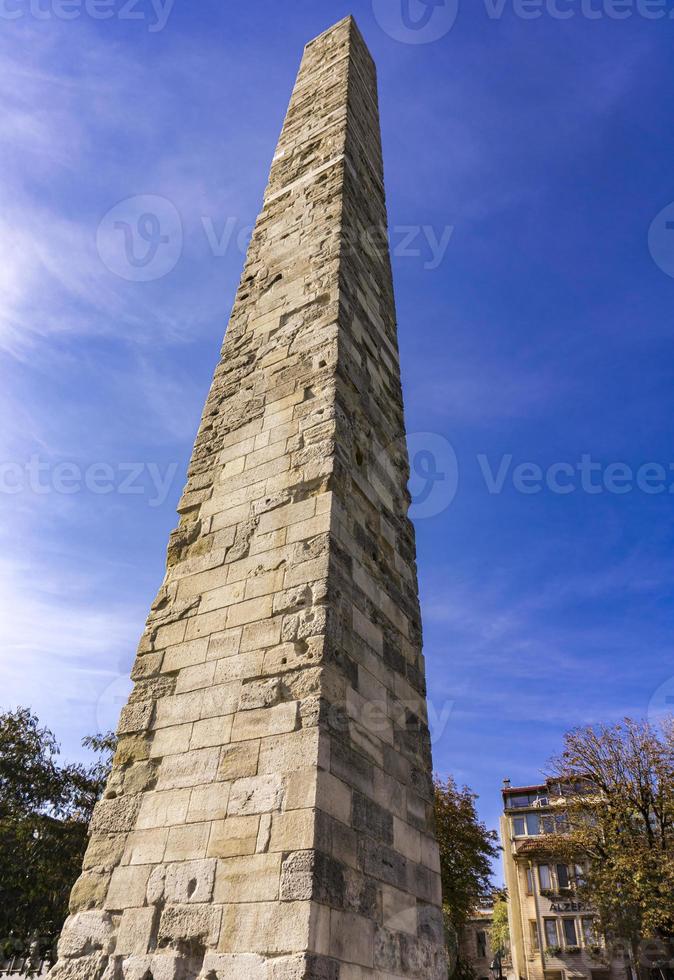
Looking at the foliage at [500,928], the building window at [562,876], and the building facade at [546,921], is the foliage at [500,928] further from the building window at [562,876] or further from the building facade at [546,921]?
A: the building window at [562,876]

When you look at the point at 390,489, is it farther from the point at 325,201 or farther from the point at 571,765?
the point at 571,765

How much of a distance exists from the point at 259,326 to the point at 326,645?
12.4ft

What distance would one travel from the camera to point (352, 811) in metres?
3.71

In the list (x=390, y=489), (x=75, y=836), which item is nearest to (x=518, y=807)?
(x=75, y=836)

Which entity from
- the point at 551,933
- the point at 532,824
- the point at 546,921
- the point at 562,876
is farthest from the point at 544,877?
the point at 532,824

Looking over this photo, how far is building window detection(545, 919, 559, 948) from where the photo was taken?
3353cm

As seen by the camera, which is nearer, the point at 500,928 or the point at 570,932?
the point at 570,932

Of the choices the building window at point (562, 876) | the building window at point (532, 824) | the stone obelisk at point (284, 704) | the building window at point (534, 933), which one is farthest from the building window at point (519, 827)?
the stone obelisk at point (284, 704)

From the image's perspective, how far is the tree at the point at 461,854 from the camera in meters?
19.4

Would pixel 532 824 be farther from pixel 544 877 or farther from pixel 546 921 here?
pixel 546 921

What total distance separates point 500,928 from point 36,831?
130 feet

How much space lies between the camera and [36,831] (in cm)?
1414

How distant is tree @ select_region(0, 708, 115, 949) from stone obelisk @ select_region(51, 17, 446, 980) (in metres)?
11.7

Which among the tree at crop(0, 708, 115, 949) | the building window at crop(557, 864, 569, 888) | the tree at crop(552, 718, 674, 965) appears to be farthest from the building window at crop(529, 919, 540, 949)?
the tree at crop(0, 708, 115, 949)
